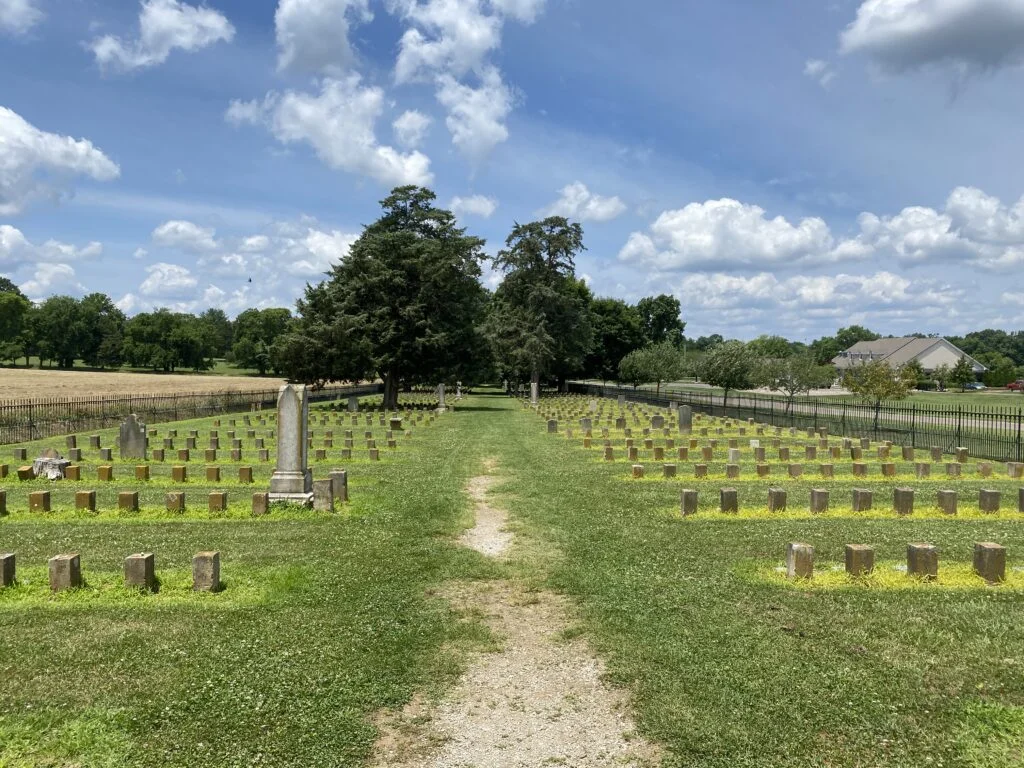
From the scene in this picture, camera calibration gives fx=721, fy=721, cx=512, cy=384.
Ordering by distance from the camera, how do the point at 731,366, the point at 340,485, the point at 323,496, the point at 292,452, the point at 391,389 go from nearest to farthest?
the point at 323,496
the point at 292,452
the point at 340,485
the point at 391,389
the point at 731,366

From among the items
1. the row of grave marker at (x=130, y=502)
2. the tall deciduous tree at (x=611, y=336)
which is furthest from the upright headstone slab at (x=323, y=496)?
the tall deciduous tree at (x=611, y=336)

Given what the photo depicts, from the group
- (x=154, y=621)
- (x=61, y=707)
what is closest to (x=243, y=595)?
(x=154, y=621)

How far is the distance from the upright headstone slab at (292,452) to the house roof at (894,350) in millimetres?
95315

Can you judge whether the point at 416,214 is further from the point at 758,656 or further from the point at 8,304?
the point at 8,304

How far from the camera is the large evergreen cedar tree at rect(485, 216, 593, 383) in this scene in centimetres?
5631

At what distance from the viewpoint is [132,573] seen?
25.7ft

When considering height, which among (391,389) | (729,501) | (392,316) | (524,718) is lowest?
(524,718)

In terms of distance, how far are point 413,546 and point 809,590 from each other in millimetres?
5142

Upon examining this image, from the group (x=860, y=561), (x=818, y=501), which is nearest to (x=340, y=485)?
(x=818, y=501)

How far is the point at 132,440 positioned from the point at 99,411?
624 inches

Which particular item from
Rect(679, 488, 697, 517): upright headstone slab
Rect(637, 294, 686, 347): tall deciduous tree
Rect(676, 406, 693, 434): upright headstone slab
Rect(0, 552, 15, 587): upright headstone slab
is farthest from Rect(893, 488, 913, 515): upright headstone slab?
Rect(637, 294, 686, 347): tall deciduous tree

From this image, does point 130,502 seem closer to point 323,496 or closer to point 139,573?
point 323,496

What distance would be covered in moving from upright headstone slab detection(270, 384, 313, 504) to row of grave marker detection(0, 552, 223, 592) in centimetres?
475

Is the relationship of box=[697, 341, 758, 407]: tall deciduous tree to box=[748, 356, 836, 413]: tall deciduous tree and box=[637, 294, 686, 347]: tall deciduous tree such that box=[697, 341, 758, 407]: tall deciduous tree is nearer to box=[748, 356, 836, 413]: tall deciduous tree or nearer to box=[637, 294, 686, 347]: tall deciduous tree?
box=[748, 356, 836, 413]: tall deciduous tree
